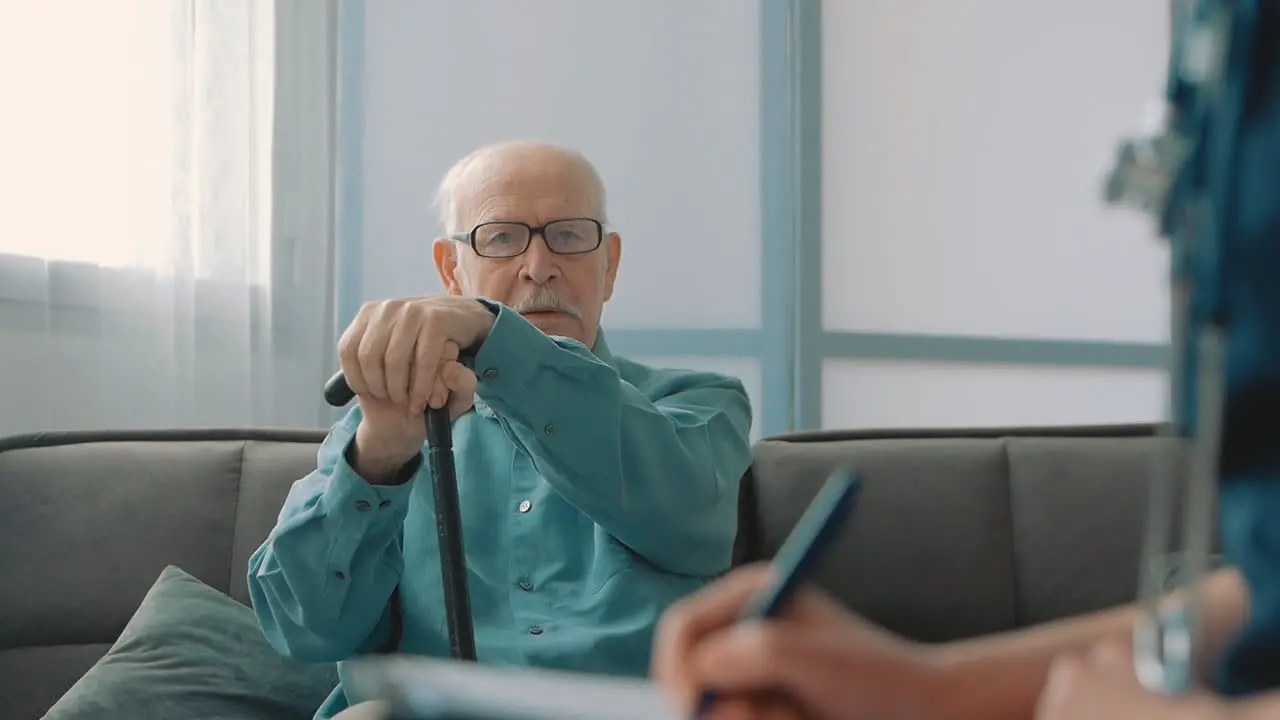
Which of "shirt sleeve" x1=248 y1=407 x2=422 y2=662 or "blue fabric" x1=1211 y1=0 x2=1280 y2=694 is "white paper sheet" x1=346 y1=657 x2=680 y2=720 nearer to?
"blue fabric" x1=1211 y1=0 x2=1280 y2=694

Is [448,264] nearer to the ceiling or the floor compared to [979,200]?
nearer to the floor

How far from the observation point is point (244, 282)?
2.78 meters

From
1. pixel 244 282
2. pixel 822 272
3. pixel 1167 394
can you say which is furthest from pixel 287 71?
pixel 1167 394

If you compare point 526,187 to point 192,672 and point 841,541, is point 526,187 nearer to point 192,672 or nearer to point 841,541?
point 841,541

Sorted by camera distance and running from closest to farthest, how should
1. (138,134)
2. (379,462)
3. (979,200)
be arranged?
(379,462), (138,134), (979,200)

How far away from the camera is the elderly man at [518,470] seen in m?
1.32

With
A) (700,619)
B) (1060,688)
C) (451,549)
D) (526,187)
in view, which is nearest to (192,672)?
(451,549)

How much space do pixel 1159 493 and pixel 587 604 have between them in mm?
1156

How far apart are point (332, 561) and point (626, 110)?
1945 millimetres

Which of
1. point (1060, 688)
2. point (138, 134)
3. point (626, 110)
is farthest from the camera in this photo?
point (626, 110)

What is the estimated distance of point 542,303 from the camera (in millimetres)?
1689

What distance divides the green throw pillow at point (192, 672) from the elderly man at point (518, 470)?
19cm

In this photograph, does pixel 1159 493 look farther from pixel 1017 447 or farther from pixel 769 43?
pixel 769 43

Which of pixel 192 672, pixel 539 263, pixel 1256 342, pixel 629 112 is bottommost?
pixel 192 672
